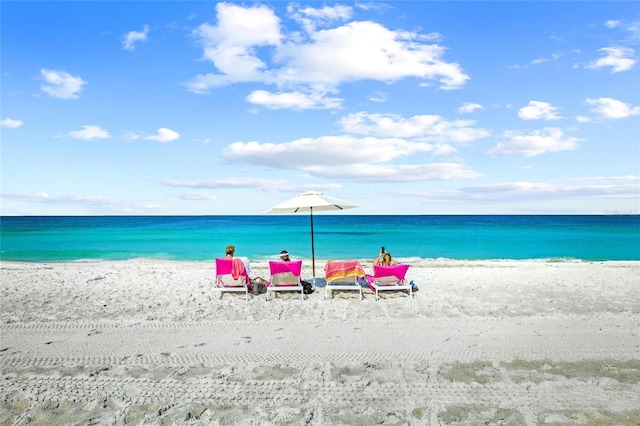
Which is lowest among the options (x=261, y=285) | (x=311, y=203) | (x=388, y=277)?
(x=261, y=285)

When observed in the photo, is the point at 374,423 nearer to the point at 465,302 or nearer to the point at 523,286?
the point at 465,302

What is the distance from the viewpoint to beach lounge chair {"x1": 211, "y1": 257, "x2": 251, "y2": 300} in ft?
27.4

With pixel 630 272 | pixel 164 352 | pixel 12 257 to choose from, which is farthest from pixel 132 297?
pixel 12 257

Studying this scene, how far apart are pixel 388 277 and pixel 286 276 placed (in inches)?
78.5

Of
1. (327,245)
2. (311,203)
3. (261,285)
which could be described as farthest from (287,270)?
(327,245)

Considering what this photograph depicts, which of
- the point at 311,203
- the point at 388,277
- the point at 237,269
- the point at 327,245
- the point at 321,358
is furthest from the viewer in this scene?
the point at 327,245

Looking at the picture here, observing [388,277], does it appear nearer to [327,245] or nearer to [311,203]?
[311,203]

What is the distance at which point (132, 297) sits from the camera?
834 cm

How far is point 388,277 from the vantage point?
8266mm

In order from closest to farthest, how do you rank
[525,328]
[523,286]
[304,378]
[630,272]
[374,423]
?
[374,423], [304,378], [525,328], [523,286], [630,272]

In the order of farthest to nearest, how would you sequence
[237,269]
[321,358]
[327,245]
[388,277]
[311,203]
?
[327,245], [311,203], [237,269], [388,277], [321,358]

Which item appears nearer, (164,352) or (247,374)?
(247,374)

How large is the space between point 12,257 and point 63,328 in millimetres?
18343

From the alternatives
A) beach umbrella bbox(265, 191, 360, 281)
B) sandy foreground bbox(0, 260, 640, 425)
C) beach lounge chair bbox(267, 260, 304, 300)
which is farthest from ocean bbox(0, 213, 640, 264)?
sandy foreground bbox(0, 260, 640, 425)
